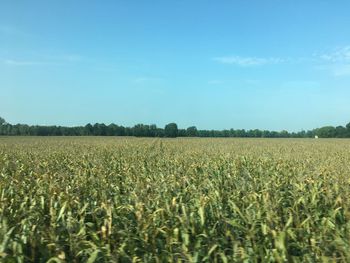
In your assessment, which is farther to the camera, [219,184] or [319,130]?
[319,130]

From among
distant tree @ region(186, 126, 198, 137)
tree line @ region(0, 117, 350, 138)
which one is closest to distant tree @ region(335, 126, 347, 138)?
tree line @ region(0, 117, 350, 138)

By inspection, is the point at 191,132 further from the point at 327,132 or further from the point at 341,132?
the point at 341,132

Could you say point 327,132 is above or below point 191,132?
above

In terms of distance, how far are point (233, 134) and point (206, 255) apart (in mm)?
107202

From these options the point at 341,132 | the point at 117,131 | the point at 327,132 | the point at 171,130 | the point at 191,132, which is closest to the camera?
the point at 117,131

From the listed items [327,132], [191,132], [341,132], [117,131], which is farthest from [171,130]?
[341,132]

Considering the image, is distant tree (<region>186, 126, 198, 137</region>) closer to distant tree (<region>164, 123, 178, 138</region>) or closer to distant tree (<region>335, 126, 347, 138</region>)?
distant tree (<region>164, 123, 178, 138</region>)

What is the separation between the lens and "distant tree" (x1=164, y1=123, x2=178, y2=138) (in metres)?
93.3

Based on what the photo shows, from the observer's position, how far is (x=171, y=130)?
96.5 m

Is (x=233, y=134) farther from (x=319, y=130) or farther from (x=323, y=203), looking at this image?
(x=323, y=203)

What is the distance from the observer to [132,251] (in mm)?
4258

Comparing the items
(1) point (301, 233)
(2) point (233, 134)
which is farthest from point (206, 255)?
(2) point (233, 134)

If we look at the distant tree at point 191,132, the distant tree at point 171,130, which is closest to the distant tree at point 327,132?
the distant tree at point 191,132

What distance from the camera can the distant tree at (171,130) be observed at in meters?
93.3
